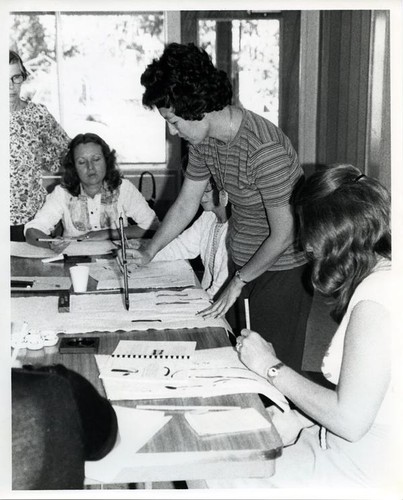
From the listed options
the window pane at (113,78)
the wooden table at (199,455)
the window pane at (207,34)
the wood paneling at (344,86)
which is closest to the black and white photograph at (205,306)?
the wooden table at (199,455)

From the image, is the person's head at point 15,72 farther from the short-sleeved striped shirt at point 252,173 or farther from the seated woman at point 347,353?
the seated woman at point 347,353

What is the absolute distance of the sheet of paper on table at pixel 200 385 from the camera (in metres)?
1.27

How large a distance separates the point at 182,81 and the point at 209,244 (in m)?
0.83

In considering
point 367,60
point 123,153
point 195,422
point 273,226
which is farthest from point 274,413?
point 123,153

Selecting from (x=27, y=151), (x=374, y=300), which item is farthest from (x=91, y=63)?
(x=374, y=300)

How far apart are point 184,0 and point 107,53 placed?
3464 millimetres

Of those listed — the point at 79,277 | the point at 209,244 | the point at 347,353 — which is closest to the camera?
the point at 347,353

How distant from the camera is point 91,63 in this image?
4.70 m

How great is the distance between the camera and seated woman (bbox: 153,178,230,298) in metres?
2.34

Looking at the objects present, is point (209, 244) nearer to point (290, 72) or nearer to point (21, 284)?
point (21, 284)

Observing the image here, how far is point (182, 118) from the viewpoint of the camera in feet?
5.87

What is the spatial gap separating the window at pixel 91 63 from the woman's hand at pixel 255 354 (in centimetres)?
365

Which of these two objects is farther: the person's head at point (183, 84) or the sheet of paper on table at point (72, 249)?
the sheet of paper on table at point (72, 249)

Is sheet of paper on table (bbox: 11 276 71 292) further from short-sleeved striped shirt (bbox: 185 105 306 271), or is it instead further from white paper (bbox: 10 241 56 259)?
short-sleeved striped shirt (bbox: 185 105 306 271)
